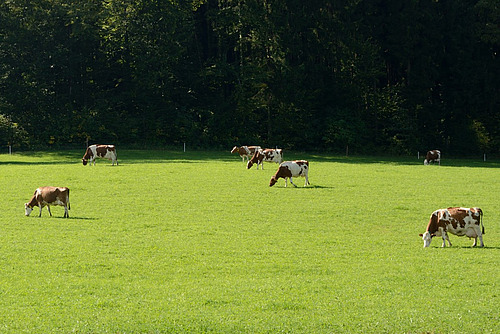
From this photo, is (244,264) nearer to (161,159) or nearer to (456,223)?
(456,223)

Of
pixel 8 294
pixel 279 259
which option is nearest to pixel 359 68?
pixel 279 259

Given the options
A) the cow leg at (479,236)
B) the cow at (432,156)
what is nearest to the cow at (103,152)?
the cow at (432,156)

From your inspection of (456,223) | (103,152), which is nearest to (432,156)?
(103,152)

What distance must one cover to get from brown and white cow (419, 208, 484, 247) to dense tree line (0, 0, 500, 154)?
181 ft

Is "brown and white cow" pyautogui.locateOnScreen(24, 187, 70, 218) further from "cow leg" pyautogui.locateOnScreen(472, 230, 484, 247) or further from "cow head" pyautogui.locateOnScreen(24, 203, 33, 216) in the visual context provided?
"cow leg" pyautogui.locateOnScreen(472, 230, 484, 247)

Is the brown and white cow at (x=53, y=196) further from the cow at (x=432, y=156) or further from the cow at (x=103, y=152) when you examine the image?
the cow at (x=432, y=156)

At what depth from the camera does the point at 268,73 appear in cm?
7425

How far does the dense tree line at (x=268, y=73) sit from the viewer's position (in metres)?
72.8

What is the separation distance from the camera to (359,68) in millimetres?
74625

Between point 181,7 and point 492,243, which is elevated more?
point 181,7

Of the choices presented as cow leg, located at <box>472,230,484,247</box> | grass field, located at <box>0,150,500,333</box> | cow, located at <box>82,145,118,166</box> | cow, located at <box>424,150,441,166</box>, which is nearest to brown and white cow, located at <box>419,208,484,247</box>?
cow leg, located at <box>472,230,484,247</box>

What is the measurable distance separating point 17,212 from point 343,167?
3041 centimetres

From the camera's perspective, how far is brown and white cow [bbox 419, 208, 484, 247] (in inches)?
752

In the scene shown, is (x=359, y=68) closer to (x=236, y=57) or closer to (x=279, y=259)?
(x=236, y=57)
